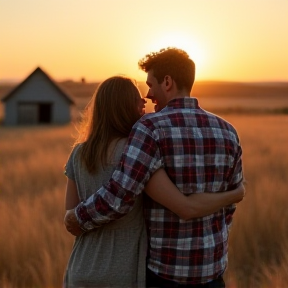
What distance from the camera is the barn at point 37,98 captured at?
106 ft

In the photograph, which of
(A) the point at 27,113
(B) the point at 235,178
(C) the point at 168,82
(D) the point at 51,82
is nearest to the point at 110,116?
(C) the point at 168,82

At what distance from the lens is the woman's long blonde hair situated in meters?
2.48

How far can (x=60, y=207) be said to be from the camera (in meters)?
6.32

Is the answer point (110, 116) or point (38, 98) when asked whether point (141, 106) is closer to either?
point (110, 116)

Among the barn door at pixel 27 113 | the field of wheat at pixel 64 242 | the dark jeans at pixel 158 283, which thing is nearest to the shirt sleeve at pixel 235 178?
the dark jeans at pixel 158 283

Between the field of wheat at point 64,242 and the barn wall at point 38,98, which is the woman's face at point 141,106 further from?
the barn wall at point 38,98

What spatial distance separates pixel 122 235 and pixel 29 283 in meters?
2.12

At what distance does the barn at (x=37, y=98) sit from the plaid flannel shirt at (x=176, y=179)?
30113mm

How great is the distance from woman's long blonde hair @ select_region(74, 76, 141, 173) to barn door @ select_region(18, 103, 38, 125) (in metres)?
30.9

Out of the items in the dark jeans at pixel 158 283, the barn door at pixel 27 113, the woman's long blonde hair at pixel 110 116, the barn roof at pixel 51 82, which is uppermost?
the woman's long blonde hair at pixel 110 116

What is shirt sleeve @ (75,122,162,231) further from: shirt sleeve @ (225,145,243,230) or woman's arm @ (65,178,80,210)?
shirt sleeve @ (225,145,243,230)

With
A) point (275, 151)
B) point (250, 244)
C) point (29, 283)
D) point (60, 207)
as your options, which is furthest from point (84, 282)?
point (275, 151)

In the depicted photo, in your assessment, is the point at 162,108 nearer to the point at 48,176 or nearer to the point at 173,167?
the point at 173,167

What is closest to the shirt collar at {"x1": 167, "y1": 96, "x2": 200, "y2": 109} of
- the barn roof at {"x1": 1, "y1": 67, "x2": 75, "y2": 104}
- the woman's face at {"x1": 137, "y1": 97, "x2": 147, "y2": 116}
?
the woman's face at {"x1": 137, "y1": 97, "x2": 147, "y2": 116}
